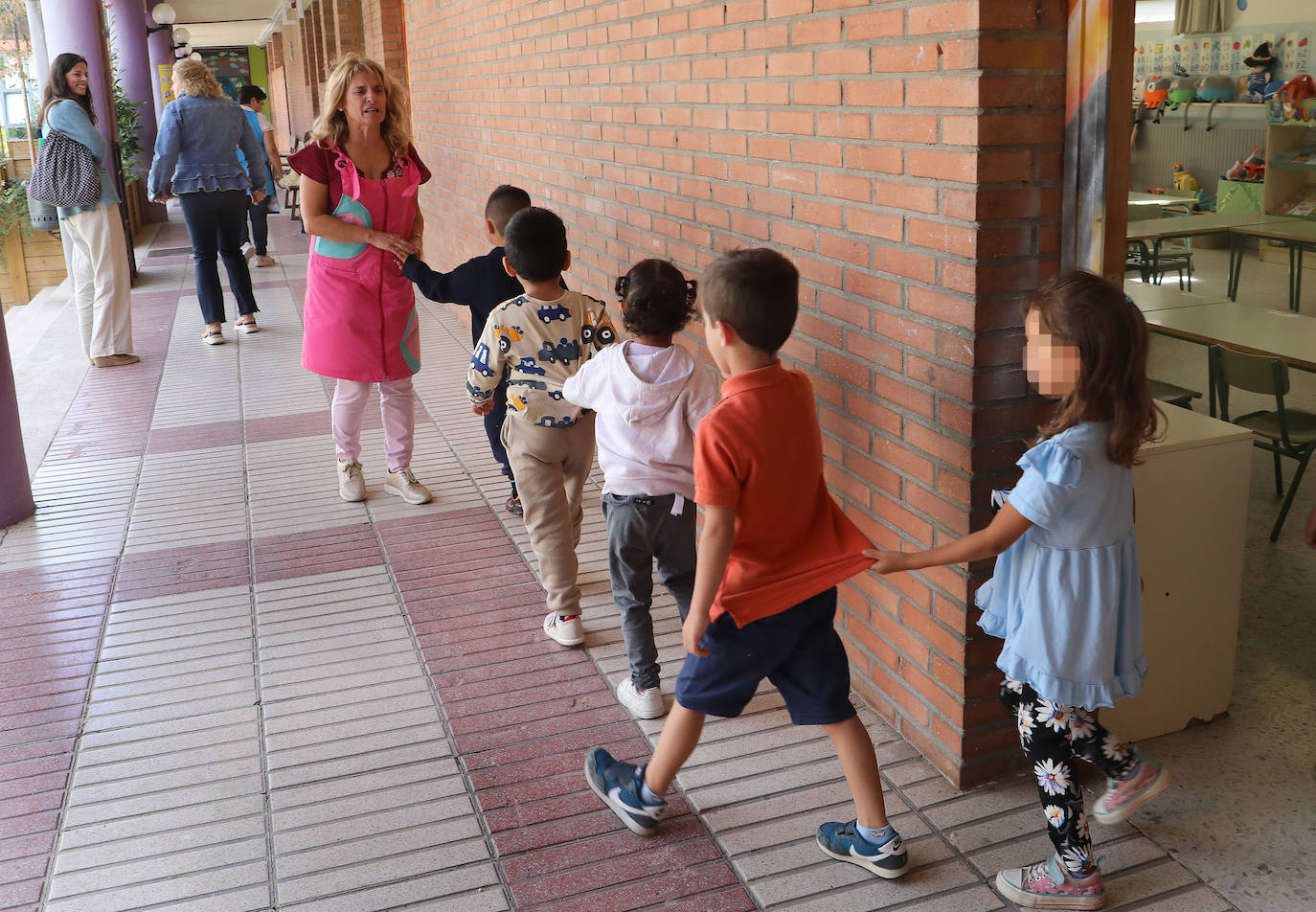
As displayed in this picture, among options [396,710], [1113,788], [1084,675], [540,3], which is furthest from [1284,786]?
[540,3]

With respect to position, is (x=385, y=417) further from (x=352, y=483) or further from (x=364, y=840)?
(x=364, y=840)

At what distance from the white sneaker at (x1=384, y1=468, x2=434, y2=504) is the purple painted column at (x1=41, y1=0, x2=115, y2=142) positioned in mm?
7417

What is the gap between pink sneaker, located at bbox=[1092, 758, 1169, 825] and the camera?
8.17 feet

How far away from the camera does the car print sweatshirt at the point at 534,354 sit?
342cm

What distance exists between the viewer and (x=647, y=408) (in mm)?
2818

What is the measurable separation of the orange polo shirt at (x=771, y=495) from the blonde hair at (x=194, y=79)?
283 inches

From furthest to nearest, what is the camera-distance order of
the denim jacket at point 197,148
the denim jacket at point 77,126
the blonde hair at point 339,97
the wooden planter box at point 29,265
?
the wooden planter box at point 29,265 < the denim jacket at point 197,148 < the denim jacket at point 77,126 < the blonde hair at point 339,97

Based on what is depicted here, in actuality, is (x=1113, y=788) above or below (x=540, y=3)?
below

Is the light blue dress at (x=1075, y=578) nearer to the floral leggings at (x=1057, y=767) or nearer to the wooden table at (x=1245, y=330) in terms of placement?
the floral leggings at (x=1057, y=767)

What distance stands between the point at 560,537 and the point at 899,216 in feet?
4.99

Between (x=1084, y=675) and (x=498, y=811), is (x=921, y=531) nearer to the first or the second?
(x=1084, y=675)

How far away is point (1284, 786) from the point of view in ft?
9.11

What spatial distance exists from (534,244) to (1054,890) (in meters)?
2.18

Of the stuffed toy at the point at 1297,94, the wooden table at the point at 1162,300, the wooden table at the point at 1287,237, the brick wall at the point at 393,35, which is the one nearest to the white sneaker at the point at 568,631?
the wooden table at the point at 1162,300
